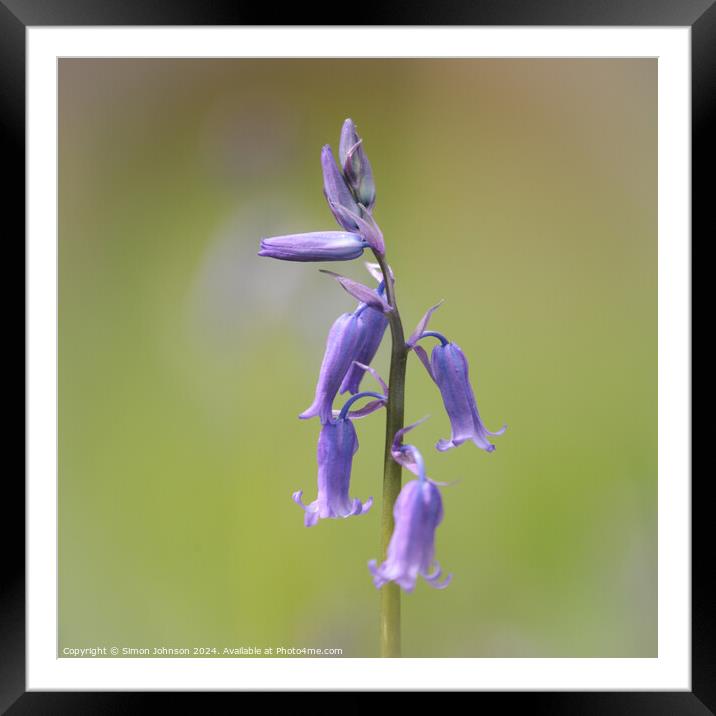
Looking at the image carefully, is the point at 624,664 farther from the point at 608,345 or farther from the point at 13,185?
A: the point at 13,185

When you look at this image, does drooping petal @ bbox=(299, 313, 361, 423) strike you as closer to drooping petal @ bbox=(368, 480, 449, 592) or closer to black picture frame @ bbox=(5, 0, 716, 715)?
drooping petal @ bbox=(368, 480, 449, 592)

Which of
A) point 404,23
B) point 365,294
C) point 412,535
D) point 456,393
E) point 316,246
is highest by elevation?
point 404,23

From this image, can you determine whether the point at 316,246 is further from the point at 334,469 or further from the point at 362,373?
the point at 334,469

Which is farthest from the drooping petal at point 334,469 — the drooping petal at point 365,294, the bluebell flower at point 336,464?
the drooping petal at point 365,294

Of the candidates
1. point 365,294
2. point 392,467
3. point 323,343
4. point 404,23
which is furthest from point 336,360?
point 323,343

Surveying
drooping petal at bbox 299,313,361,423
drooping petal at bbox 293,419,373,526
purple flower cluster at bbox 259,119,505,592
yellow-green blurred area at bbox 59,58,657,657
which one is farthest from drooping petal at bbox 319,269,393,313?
yellow-green blurred area at bbox 59,58,657,657
